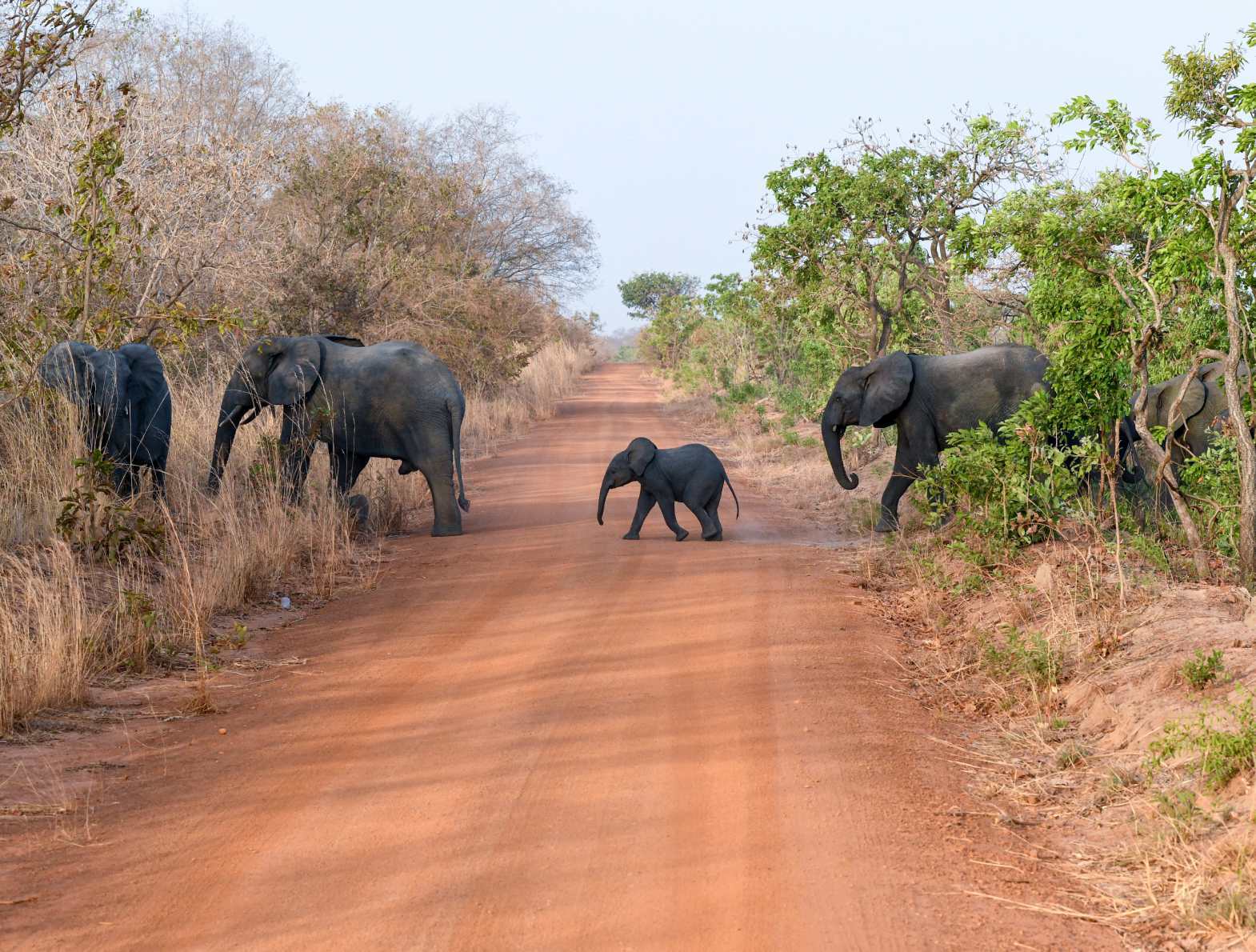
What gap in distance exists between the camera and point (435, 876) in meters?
4.08

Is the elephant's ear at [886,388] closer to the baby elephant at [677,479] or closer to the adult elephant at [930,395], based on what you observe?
the adult elephant at [930,395]

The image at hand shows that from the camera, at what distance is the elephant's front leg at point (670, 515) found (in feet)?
37.6

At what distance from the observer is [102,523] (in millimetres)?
8125

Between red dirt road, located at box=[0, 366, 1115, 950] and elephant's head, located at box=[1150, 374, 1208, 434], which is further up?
elephant's head, located at box=[1150, 374, 1208, 434]

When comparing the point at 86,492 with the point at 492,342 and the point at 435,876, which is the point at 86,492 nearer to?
the point at 435,876

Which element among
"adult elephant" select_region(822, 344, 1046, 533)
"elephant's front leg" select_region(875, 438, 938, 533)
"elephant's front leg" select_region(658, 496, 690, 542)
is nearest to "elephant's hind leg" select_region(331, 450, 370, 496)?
"elephant's front leg" select_region(658, 496, 690, 542)

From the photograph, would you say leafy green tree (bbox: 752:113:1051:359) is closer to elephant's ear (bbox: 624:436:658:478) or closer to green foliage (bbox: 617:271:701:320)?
elephant's ear (bbox: 624:436:658:478)

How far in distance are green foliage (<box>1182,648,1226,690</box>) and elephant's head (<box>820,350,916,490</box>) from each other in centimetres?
650

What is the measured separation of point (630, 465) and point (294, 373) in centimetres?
318

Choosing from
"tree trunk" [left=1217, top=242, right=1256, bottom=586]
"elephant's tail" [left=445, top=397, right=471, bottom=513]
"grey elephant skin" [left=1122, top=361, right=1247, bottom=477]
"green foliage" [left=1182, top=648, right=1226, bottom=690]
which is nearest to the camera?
"green foliage" [left=1182, top=648, right=1226, bottom=690]

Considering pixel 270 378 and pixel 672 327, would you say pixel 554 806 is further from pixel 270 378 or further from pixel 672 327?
pixel 672 327

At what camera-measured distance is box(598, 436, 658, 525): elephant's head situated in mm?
11516

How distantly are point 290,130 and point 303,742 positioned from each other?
830 inches

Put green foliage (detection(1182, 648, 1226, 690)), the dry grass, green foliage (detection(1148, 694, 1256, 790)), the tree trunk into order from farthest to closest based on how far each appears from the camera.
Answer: the tree trunk, green foliage (detection(1182, 648, 1226, 690)), green foliage (detection(1148, 694, 1256, 790)), the dry grass
